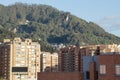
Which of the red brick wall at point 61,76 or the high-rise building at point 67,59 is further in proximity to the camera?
the high-rise building at point 67,59

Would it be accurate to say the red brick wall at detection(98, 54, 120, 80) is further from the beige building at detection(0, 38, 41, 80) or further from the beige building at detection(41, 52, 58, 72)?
the beige building at detection(41, 52, 58, 72)

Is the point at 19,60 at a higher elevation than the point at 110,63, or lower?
lower

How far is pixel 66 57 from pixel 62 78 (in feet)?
355

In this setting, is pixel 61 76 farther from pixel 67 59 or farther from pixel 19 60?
pixel 19 60

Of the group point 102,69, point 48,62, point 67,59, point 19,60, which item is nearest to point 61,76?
point 102,69

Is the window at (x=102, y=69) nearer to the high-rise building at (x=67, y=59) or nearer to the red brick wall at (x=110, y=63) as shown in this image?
the red brick wall at (x=110, y=63)

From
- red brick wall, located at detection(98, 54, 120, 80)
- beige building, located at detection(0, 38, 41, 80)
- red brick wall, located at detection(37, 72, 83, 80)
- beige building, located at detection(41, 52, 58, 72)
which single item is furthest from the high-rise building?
red brick wall, located at detection(98, 54, 120, 80)

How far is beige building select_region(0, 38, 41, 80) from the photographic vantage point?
152 metres

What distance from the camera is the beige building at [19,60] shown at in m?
152

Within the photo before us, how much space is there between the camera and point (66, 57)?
156 metres

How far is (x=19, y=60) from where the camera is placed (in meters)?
156

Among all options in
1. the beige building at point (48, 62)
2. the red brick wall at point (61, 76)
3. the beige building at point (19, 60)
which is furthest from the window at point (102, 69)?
the beige building at point (48, 62)

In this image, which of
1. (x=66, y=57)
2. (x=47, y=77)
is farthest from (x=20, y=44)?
(x=47, y=77)

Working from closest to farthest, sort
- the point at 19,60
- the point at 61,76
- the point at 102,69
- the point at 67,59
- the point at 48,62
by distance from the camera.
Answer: the point at 102,69, the point at 61,76, the point at 67,59, the point at 19,60, the point at 48,62
